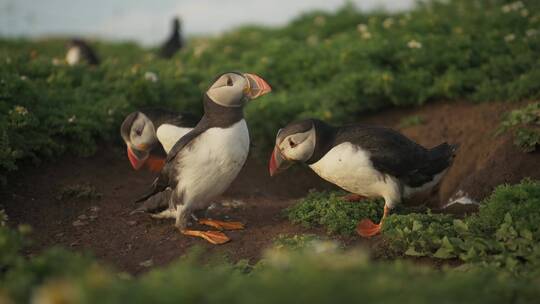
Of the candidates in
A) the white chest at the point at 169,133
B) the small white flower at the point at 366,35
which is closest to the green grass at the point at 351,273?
the white chest at the point at 169,133

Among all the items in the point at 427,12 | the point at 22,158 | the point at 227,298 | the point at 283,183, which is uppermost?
the point at 427,12

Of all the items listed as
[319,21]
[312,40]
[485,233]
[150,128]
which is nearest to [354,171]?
[485,233]

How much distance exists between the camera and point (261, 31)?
12102 mm

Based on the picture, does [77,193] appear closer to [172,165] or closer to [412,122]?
[172,165]

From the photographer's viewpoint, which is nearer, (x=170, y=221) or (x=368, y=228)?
(x=368, y=228)

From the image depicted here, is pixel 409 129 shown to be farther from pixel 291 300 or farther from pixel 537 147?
pixel 291 300

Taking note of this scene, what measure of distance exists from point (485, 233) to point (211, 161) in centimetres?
207

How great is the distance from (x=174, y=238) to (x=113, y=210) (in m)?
0.94

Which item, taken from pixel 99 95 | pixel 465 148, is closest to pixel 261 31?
pixel 99 95

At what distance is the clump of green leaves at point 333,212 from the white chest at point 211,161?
66cm

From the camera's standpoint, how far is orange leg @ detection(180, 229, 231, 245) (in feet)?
15.9

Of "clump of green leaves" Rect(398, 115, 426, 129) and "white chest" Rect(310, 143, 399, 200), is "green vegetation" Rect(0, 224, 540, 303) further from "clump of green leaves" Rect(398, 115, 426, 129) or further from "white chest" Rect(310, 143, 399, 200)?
"clump of green leaves" Rect(398, 115, 426, 129)

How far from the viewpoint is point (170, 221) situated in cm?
551

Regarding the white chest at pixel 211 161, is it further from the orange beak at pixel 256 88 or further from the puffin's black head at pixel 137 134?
the puffin's black head at pixel 137 134
